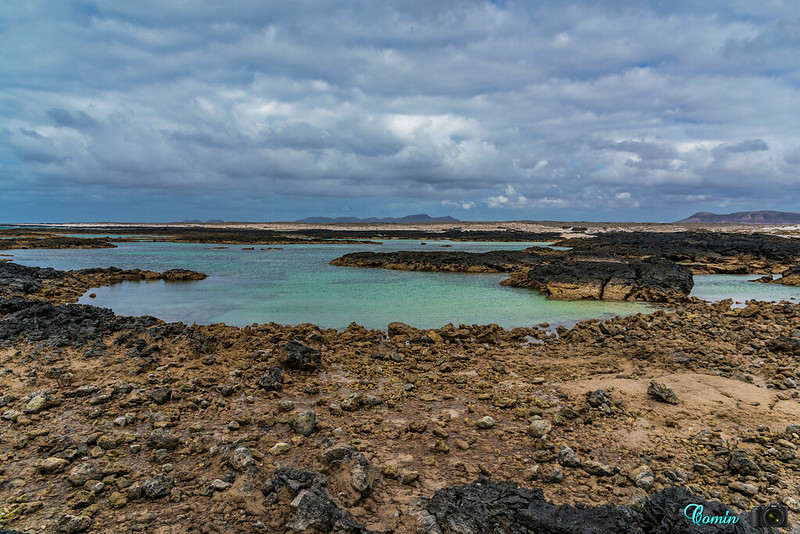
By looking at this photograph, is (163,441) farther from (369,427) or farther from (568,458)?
(568,458)

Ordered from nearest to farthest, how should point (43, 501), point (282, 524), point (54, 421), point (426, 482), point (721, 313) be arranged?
point (282, 524) → point (43, 501) → point (426, 482) → point (54, 421) → point (721, 313)

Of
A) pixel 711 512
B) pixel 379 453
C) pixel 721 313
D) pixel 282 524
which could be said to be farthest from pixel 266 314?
pixel 721 313

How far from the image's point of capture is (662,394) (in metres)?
6.58

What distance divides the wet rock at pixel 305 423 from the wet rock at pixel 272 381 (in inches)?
62.8

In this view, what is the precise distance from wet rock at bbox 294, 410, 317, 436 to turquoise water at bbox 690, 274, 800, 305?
20.5 metres

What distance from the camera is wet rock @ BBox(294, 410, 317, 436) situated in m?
5.53

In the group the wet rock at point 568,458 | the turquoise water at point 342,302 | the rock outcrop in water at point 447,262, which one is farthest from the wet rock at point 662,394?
the rock outcrop in water at point 447,262

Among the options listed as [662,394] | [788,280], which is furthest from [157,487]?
[788,280]

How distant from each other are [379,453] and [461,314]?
35.7ft

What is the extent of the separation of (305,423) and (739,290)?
26.7 metres

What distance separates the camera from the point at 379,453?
Result: 16.9ft

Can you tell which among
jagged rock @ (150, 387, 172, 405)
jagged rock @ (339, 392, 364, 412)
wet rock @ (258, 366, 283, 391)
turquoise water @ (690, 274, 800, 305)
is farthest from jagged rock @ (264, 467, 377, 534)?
turquoise water @ (690, 274, 800, 305)

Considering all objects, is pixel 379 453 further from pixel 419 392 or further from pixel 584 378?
pixel 584 378

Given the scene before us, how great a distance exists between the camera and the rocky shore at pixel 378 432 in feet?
12.5
